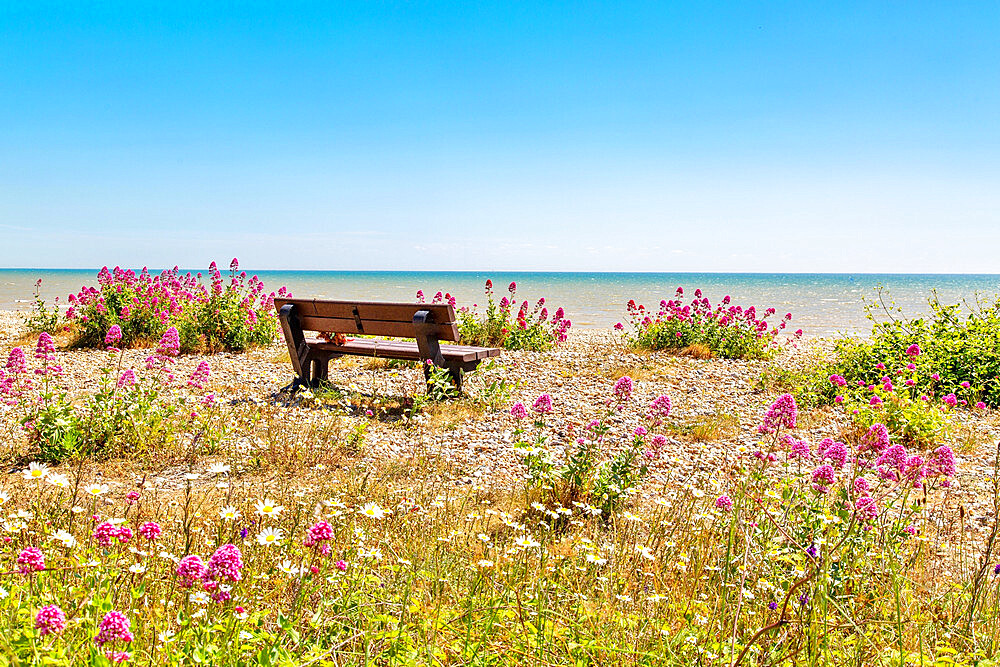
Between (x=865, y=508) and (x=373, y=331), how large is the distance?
5496mm

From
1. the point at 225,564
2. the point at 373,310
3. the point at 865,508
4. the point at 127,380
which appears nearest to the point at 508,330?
the point at 373,310

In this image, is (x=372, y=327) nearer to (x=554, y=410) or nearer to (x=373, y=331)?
(x=373, y=331)

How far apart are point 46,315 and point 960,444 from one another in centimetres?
1417

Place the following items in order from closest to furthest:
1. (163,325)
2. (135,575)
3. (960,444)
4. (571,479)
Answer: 1. (135,575)
2. (571,479)
3. (960,444)
4. (163,325)

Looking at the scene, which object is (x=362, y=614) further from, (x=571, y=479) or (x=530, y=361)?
(x=530, y=361)

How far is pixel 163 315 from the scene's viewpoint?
1114 cm

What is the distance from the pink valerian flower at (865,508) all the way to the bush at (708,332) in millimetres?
8106

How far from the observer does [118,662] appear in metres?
1.55

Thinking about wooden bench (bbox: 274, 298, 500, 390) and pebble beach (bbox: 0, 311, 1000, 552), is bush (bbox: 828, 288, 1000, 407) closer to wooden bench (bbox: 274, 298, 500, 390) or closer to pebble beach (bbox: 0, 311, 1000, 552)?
pebble beach (bbox: 0, 311, 1000, 552)

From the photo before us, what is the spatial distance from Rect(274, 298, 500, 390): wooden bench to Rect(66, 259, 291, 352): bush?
3.47 m

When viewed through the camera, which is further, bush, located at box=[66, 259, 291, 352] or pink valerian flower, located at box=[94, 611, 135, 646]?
bush, located at box=[66, 259, 291, 352]

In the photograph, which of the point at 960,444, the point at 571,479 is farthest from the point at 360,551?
the point at 960,444

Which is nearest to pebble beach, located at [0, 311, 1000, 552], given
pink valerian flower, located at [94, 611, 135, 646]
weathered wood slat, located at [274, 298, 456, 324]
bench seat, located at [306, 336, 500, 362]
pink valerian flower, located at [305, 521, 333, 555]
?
bench seat, located at [306, 336, 500, 362]

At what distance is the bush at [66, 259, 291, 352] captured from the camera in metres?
10.9
